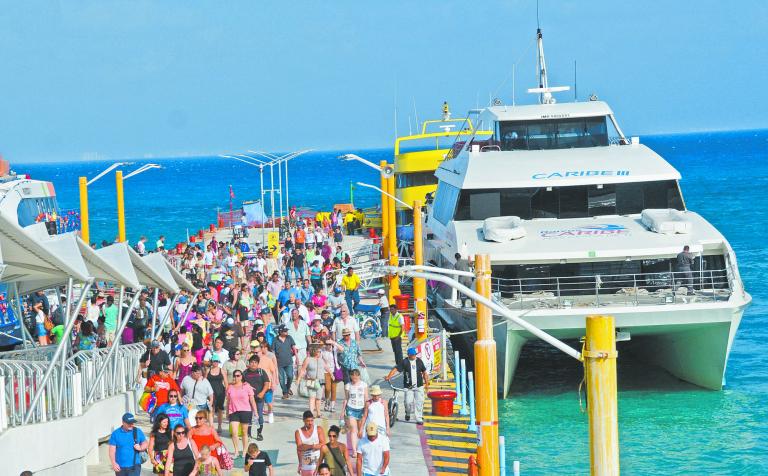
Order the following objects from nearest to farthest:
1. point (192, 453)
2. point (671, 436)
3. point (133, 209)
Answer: point (192, 453), point (671, 436), point (133, 209)

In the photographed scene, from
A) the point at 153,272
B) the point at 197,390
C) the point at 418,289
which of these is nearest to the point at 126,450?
the point at 197,390

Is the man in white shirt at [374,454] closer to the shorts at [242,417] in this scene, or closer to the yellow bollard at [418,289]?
the shorts at [242,417]

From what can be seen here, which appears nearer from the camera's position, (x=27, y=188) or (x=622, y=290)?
(x=622, y=290)

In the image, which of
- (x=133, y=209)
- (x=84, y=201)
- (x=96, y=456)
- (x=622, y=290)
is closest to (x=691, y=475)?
(x=622, y=290)

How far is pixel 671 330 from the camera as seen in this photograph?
22344 mm

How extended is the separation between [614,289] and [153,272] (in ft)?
28.9

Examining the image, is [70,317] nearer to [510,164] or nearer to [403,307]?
[510,164]

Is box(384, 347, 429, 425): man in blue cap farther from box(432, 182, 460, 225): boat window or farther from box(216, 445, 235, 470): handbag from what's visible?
box(432, 182, 460, 225): boat window

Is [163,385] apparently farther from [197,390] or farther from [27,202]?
[27,202]

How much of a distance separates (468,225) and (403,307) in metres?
4.74

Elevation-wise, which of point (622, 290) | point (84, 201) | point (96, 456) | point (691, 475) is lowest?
point (691, 475)

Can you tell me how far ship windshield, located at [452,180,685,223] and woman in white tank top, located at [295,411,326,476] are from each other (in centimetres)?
1201

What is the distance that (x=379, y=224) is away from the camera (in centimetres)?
5331

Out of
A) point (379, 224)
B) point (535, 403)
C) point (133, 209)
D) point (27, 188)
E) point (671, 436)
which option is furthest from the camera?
point (133, 209)
